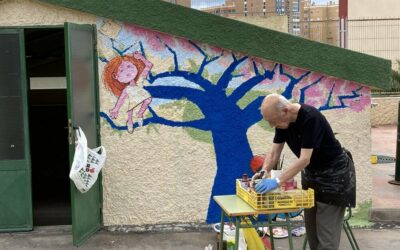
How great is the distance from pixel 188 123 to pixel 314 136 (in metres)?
2.36

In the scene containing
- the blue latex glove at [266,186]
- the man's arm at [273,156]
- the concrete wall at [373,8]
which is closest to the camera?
the blue latex glove at [266,186]

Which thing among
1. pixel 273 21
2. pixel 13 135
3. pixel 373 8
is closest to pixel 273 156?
pixel 13 135

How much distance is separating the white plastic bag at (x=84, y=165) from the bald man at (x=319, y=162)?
2096 millimetres

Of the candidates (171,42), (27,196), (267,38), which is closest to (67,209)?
(27,196)

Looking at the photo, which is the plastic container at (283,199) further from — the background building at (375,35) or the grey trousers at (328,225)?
the background building at (375,35)

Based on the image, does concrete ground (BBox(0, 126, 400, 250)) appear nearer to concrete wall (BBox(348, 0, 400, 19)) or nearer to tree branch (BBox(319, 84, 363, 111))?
tree branch (BBox(319, 84, 363, 111))

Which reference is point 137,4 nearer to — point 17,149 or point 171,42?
point 171,42

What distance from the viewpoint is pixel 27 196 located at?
19.5ft

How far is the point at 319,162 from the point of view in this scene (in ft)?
13.8

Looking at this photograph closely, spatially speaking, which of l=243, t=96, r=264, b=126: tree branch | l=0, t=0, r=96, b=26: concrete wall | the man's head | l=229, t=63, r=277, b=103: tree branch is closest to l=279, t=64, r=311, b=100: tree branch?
l=229, t=63, r=277, b=103: tree branch

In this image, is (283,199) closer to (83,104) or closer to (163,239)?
(163,239)

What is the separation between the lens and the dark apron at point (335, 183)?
13.6 feet

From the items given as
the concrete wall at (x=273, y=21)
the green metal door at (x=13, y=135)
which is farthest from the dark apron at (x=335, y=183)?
the concrete wall at (x=273, y=21)

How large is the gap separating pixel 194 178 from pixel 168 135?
0.60 meters
